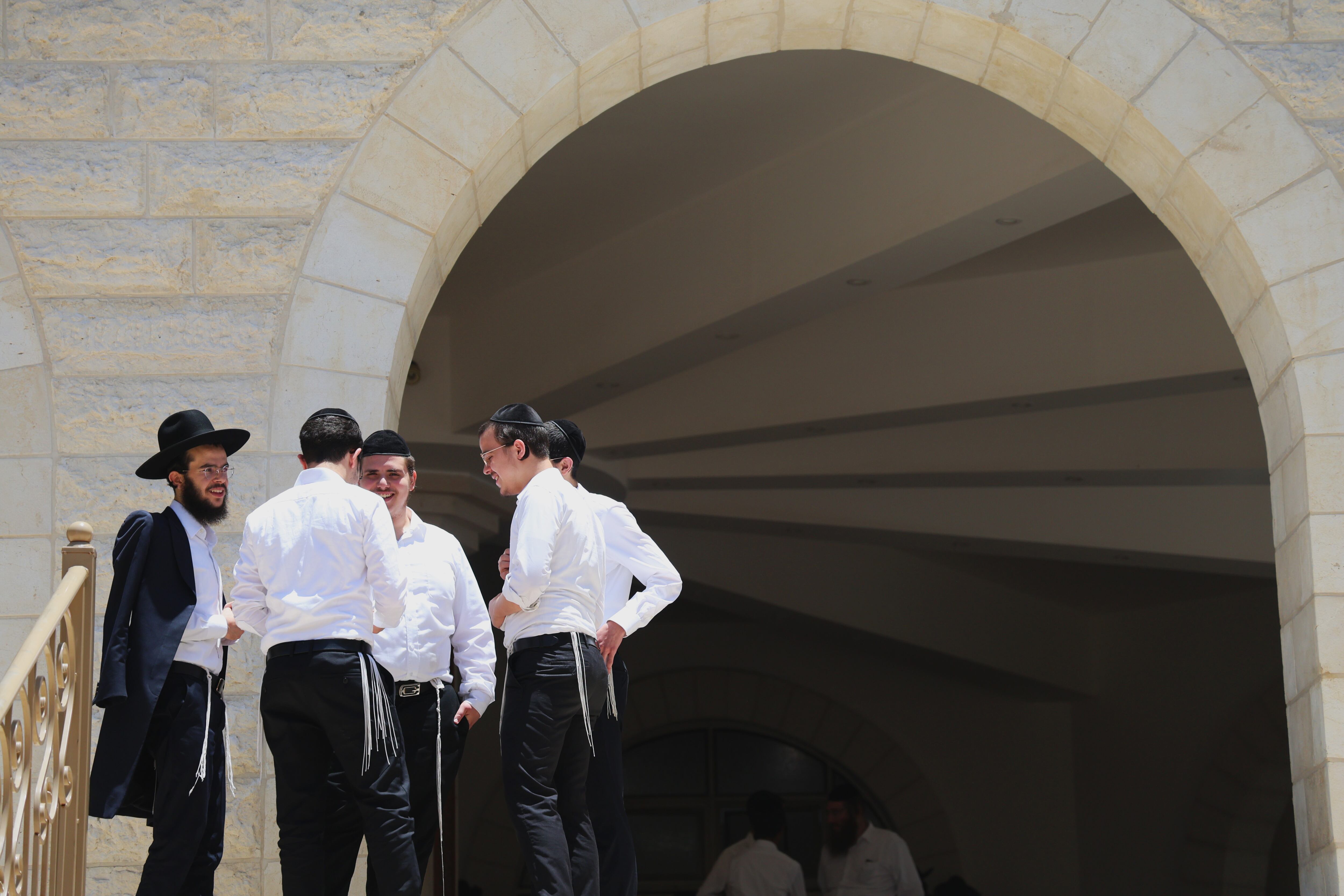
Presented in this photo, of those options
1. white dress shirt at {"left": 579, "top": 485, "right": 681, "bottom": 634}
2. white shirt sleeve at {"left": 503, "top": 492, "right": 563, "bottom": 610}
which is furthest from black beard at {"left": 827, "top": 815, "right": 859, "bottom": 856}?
white shirt sleeve at {"left": 503, "top": 492, "right": 563, "bottom": 610}

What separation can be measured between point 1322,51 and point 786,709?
9.40 metres

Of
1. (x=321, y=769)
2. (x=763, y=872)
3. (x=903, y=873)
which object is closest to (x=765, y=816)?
(x=763, y=872)

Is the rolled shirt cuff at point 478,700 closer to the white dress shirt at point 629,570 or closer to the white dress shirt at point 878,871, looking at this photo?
the white dress shirt at point 629,570

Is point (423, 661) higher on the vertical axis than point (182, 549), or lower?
lower

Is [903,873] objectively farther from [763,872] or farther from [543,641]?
[543,641]

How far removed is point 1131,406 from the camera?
329 inches

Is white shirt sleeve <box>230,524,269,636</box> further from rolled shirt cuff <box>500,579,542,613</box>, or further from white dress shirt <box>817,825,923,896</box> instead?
white dress shirt <box>817,825,923,896</box>

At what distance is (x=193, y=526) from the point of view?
3.36 m

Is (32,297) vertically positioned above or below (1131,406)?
below

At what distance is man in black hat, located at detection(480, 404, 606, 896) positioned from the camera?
3.23 m

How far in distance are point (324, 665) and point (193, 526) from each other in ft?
1.70

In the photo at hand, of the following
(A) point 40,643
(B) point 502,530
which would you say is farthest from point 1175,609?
(A) point 40,643

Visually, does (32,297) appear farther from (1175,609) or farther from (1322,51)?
(1175,609)

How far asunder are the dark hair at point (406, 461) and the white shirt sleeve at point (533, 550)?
40 centimetres
